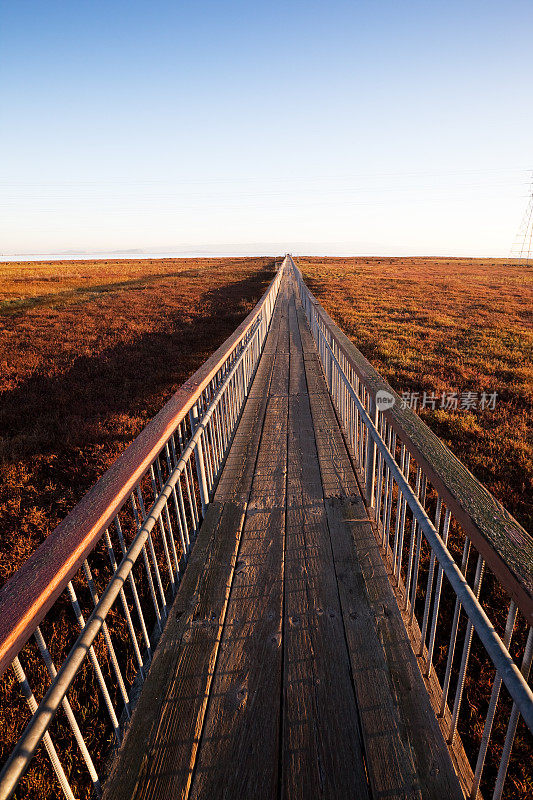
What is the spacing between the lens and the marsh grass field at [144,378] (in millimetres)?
5387

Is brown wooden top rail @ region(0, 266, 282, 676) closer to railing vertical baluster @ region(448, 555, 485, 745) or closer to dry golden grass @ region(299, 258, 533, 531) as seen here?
railing vertical baluster @ region(448, 555, 485, 745)

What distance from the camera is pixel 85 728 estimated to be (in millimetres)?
2535

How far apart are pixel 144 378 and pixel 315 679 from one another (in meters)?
9.10

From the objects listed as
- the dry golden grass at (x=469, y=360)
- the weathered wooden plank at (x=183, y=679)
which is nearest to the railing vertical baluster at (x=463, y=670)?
the weathered wooden plank at (x=183, y=679)

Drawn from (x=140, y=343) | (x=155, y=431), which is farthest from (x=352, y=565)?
(x=140, y=343)

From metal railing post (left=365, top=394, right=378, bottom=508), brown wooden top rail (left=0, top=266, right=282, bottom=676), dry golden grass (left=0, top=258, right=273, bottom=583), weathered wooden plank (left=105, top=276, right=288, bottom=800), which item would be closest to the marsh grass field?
dry golden grass (left=0, top=258, right=273, bottom=583)

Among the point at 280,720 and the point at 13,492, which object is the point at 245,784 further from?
the point at 13,492

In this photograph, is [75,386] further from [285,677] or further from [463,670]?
[463,670]

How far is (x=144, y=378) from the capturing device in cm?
1044

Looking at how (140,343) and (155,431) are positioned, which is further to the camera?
(140,343)

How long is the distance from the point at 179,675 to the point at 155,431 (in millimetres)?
1458

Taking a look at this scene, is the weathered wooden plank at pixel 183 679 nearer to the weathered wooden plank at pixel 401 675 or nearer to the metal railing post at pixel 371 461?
the weathered wooden plank at pixel 401 675

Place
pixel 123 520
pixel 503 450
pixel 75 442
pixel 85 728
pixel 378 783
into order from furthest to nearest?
pixel 75 442 → pixel 503 450 → pixel 123 520 → pixel 85 728 → pixel 378 783

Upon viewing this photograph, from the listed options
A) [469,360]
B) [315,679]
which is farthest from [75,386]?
[469,360]
